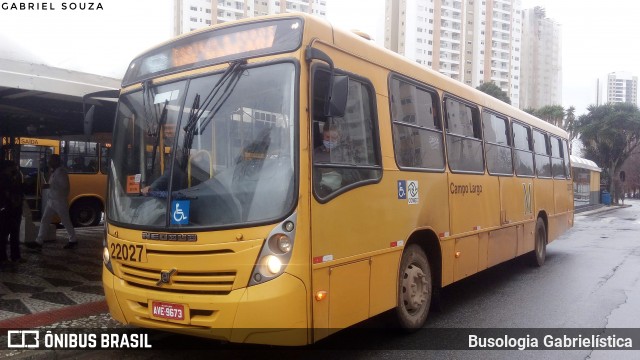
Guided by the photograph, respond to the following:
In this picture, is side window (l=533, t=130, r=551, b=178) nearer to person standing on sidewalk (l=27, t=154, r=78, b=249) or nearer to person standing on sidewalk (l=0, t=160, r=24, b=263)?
person standing on sidewalk (l=27, t=154, r=78, b=249)

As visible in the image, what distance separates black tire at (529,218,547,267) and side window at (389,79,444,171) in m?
4.95

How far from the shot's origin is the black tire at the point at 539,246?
33.7ft

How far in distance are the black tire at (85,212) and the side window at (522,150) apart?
12.1 meters

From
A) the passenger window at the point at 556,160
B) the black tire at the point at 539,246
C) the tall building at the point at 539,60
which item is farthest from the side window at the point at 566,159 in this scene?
the tall building at the point at 539,60

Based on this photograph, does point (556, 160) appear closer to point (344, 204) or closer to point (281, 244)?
point (344, 204)

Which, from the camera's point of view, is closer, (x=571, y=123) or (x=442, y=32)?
(x=571, y=123)

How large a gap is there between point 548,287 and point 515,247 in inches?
33.7

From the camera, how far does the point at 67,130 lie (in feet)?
40.5

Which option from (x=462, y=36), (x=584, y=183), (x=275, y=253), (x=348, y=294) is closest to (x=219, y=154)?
(x=275, y=253)

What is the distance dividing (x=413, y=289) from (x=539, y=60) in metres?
158

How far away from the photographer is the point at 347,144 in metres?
4.71

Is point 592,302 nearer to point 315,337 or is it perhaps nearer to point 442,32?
point 315,337

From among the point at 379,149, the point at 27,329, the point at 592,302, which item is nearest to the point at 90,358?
the point at 27,329

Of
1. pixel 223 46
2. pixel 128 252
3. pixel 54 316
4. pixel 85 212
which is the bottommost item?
pixel 54 316
